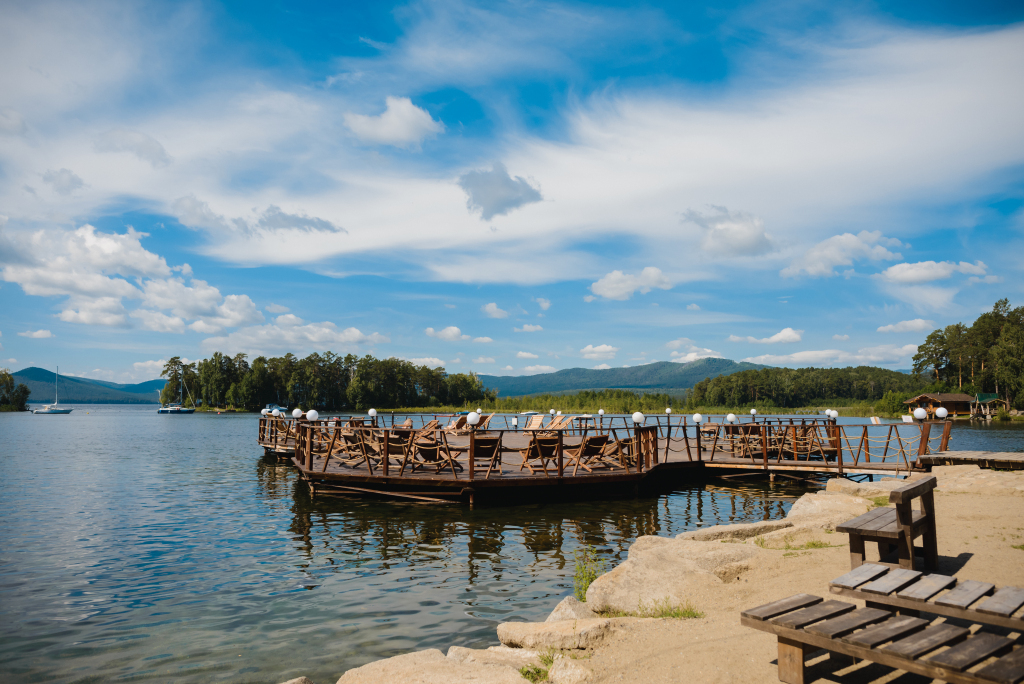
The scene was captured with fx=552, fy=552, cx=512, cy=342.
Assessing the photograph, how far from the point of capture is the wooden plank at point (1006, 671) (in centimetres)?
237

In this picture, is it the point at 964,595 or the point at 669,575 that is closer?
the point at 964,595

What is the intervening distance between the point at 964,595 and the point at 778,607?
3.38 ft

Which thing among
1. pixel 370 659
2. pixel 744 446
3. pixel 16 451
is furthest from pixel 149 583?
pixel 16 451

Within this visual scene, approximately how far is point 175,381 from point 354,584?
11231 centimetres

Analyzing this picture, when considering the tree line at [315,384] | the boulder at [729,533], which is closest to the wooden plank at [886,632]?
the boulder at [729,533]

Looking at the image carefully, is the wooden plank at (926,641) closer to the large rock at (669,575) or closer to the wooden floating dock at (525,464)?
the large rock at (669,575)

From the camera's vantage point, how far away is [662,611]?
491 cm

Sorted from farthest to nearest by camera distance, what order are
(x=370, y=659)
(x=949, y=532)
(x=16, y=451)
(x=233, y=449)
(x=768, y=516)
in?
(x=233, y=449), (x=16, y=451), (x=768, y=516), (x=949, y=532), (x=370, y=659)

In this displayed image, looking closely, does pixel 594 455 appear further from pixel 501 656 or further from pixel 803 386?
pixel 803 386

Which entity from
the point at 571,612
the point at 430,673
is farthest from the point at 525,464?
the point at 430,673

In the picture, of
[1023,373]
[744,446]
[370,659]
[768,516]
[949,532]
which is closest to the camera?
[370,659]

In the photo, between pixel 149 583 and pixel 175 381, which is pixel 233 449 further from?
pixel 175 381

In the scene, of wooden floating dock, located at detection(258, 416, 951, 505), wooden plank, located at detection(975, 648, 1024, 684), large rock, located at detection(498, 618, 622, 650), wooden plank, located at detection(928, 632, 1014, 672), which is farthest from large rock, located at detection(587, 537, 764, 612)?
wooden floating dock, located at detection(258, 416, 951, 505)

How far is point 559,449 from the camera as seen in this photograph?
13641mm
